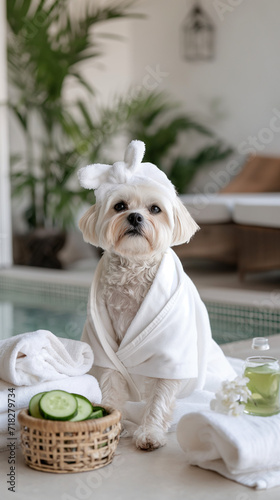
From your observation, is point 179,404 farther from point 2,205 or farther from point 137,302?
point 2,205

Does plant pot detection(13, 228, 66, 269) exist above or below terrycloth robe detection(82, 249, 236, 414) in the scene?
below

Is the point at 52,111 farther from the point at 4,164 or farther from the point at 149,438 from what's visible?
the point at 149,438

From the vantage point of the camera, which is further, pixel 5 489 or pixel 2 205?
pixel 2 205

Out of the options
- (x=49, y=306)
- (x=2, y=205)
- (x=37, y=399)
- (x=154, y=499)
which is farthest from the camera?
(x=2, y=205)

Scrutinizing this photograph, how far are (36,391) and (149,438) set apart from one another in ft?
1.07

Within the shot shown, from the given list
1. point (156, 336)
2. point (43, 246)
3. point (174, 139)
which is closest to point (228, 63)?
point (174, 139)

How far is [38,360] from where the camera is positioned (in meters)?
1.95

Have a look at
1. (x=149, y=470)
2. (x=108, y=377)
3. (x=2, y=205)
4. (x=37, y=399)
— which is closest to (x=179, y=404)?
(x=108, y=377)

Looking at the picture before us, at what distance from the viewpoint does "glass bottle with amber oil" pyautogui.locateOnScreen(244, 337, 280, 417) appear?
199cm

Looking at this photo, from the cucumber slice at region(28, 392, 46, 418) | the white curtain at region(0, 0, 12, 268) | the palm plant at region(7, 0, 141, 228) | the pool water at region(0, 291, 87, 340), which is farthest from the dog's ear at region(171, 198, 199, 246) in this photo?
Result: the white curtain at region(0, 0, 12, 268)

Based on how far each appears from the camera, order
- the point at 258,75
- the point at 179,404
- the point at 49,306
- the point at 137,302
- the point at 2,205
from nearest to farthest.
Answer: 1. the point at 137,302
2. the point at 179,404
3. the point at 49,306
4. the point at 2,205
5. the point at 258,75

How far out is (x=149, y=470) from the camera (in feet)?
6.08

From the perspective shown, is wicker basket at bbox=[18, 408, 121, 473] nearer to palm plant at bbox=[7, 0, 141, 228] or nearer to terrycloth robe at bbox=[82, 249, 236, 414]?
terrycloth robe at bbox=[82, 249, 236, 414]

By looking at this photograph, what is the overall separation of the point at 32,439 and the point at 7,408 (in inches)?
6.1
